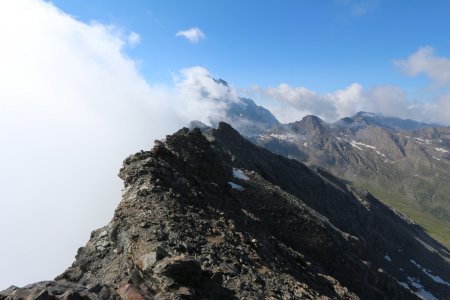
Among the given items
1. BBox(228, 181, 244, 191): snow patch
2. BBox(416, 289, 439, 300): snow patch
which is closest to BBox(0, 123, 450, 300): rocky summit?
BBox(228, 181, 244, 191): snow patch

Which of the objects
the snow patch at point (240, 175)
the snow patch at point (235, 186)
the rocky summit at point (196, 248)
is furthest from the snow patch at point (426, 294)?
the snow patch at point (235, 186)

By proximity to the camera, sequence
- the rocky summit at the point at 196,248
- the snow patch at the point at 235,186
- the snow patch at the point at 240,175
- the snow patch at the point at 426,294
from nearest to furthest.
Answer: the rocky summit at the point at 196,248, the snow patch at the point at 235,186, the snow patch at the point at 240,175, the snow patch at the point at 426,294

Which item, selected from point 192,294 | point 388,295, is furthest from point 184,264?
point 388,295

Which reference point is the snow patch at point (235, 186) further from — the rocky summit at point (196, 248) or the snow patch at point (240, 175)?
the snow patch at point (240, 175)

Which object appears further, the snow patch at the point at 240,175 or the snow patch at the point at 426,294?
the snow patch at the point at 426,294

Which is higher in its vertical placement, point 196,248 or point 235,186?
point 235,186

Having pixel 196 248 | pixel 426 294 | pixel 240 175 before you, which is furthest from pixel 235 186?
pixel 426 294

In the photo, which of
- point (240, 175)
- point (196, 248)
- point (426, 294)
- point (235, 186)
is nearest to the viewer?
point (196, 248)

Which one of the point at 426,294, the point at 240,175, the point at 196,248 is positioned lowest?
the point at 426,294

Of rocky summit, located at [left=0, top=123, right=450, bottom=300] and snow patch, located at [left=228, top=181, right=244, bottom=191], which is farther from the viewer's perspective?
snow patch, located at [left=228, top=181, right=244, bottom=191]

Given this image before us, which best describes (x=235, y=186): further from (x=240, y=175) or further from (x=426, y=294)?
(x=426, y=294)

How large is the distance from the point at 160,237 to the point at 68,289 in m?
8.59

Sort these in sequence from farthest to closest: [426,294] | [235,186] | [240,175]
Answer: [426,294], [240,175], [235,186]

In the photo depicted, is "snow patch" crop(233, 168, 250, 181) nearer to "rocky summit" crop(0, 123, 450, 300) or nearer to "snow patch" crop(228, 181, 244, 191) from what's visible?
"rocky summit" crop(0, 123, 450, 300)
